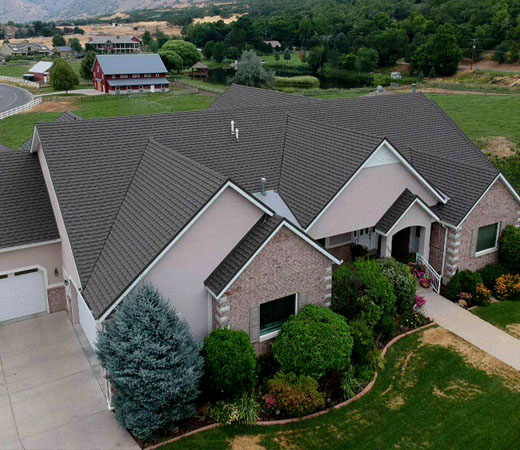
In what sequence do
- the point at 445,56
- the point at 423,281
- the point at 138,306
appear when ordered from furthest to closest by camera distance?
1. the point at 445,56
2. the point at 423,281
3. the point at 138,306

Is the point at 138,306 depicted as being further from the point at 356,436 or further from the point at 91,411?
the point at 356,436

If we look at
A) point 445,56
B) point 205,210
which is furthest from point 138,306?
point 445,56

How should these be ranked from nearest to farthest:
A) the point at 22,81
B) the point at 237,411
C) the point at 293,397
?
the point at 237,411 → the point at 293,397 → the point at 22,81

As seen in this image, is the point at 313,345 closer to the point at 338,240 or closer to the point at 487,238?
the point at 338,240

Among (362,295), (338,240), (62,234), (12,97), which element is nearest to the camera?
(362,295)

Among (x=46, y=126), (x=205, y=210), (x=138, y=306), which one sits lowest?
(x=138, y=306)

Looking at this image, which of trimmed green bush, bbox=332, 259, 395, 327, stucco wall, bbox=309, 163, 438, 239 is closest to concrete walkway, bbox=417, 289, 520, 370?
trimmed green bush, bbox=332, 259, 395, 327

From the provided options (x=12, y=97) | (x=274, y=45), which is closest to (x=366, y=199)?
(x=12, y=97)
